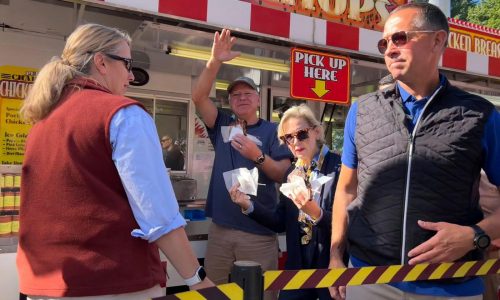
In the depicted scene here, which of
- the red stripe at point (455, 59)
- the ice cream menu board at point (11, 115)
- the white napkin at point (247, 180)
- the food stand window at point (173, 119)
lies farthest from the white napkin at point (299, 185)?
the food stand window at point (173, 119)

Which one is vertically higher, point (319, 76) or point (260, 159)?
point (319, 76)

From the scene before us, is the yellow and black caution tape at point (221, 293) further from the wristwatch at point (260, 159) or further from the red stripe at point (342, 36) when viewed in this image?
the red stripe at point (342, 36)

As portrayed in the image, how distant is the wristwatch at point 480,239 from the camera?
1354mm

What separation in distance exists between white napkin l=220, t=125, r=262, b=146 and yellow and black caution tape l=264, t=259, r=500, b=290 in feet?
4.16

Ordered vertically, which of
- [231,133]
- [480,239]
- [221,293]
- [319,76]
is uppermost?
[319,76]

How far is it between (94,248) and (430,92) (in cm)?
117

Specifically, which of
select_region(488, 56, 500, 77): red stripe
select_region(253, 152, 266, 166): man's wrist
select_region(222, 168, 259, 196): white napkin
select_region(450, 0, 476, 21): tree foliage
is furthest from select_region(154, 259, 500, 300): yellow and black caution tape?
select_region(450, 0, 476, 21): tree foliage

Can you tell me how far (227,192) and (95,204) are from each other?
4.71 ft

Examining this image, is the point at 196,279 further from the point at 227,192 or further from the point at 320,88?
the point at 320,88

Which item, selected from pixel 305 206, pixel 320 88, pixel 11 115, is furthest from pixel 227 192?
pixel 11 115

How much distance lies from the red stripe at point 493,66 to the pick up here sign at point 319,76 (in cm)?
136

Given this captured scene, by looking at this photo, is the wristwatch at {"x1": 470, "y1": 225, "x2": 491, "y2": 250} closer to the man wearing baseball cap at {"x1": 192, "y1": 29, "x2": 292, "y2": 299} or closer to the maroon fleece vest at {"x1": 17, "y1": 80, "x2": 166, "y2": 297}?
the maroon fleece vest at {"x1": 17, "y1": 80, "x2": 166, "y2": 297}

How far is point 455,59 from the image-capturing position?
326 centimetres

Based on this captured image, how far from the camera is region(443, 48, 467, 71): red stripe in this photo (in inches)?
126
